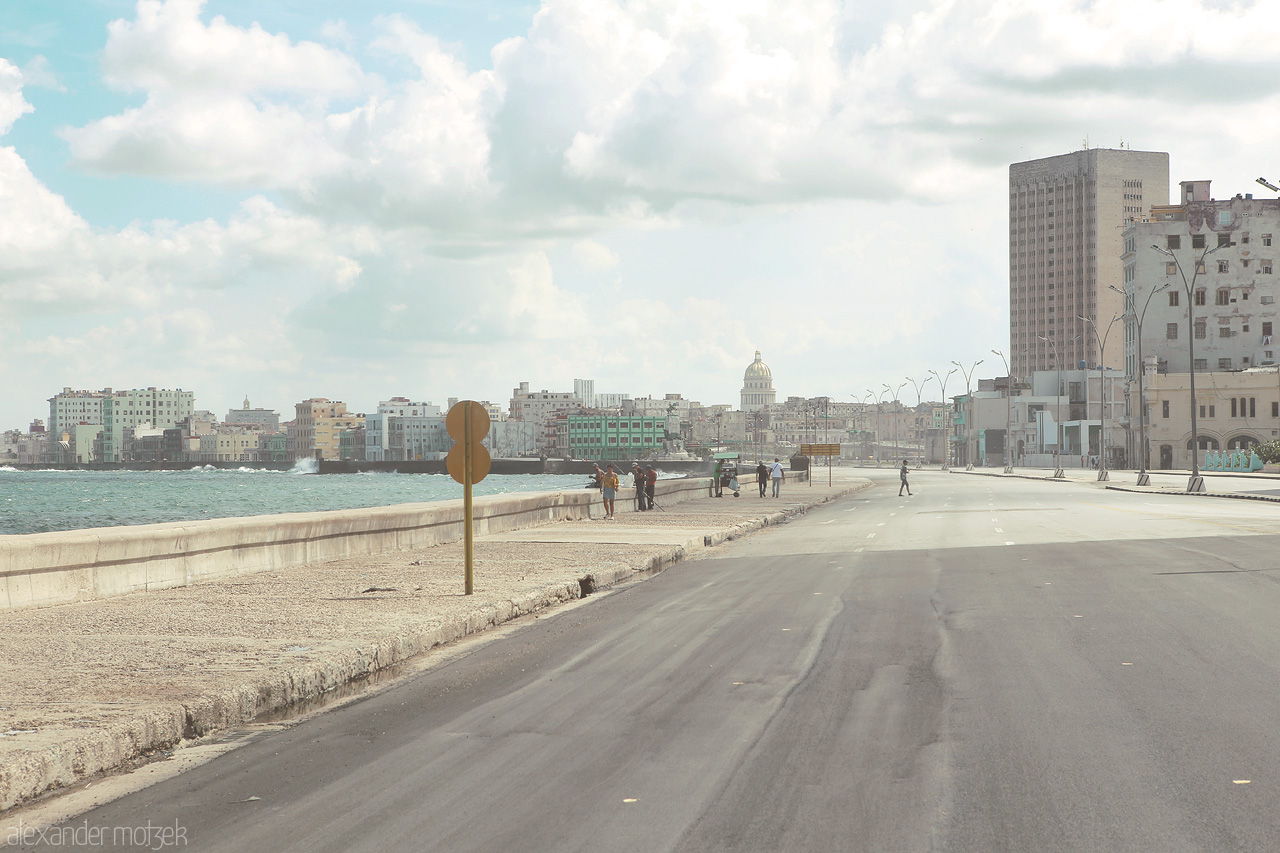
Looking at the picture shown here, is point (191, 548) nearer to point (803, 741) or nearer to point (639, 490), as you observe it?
point (803, 741)

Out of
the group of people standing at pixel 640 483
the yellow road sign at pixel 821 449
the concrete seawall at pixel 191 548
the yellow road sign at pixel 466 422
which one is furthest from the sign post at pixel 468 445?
the yellow road sign at pixel 821 449

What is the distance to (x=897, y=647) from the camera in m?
10.3

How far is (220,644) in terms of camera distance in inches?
403

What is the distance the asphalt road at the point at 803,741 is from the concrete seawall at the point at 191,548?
5052mm

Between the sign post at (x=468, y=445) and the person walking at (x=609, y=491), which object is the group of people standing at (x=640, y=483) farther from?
the sign post at (x=468, y=445)

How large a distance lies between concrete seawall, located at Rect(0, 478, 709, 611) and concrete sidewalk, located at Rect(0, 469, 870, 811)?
0.97 ft

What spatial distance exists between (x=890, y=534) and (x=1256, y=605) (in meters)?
15.0

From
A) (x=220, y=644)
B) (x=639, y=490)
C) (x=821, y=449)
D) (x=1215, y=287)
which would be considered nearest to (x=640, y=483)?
(x=639, y=490)

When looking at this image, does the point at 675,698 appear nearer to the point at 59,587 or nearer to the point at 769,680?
the point at 769,680

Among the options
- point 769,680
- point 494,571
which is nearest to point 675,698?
point 769,680

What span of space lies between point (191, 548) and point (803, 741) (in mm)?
10607

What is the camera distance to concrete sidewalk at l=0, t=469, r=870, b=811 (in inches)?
277

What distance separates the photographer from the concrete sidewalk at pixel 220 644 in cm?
704

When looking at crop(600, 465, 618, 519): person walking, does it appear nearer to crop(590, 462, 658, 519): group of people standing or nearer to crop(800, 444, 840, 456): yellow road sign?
crop(590, 462, 658, 519): group of people standing
